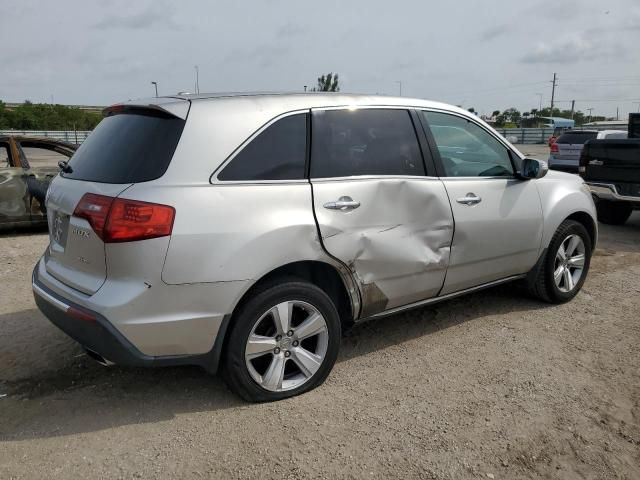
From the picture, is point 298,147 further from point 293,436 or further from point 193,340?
point 293,436

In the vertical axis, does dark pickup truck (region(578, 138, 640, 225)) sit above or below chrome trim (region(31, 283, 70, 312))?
above

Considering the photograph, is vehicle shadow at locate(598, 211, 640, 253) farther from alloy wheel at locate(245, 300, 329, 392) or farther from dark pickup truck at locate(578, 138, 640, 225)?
alloy wheel at locate(245, 300, 329, 392)

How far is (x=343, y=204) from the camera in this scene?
3229 millimetres

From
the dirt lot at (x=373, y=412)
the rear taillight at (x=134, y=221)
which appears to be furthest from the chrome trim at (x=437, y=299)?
the rear taillight at (x=134, y=221)

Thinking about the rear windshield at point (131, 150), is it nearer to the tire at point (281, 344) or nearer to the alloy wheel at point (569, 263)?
the tire at point (281, 344)

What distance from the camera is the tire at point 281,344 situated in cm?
294

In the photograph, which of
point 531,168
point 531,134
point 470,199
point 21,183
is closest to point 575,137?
point 531,168

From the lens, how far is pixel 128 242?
8.68ft

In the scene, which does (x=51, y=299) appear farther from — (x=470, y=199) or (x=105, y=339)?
(x=470, y=199)

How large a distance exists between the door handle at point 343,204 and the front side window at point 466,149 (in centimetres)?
92

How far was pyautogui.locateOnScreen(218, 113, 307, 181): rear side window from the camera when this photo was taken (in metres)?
2.94

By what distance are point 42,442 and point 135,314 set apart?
0.85 metres

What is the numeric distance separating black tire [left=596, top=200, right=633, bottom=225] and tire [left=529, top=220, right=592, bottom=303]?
13.7ft

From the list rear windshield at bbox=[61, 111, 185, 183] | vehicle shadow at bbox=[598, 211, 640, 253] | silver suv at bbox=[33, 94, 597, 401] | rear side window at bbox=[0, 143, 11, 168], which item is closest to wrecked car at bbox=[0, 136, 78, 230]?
rear side window at bbox=[0, 143, 11, 168]
